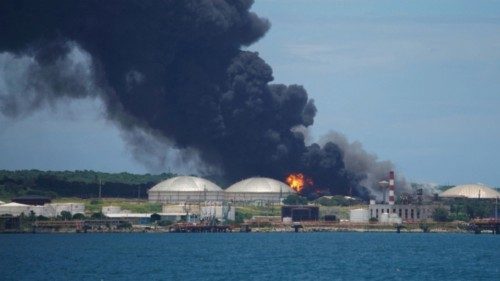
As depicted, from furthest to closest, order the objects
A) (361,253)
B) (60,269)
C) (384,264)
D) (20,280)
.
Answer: (361,253) → (384,264) → (60,269) → (20,280)

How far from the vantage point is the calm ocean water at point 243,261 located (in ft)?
458

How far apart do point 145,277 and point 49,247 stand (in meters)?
54.5

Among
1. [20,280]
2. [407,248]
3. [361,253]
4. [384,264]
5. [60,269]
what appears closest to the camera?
[20,280]

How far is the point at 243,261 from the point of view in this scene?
16000 centimetres

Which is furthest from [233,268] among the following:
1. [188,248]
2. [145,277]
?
[188,248]

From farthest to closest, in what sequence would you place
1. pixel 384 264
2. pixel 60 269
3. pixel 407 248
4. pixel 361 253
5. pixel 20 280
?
pixel 407 248, pixel 361 253, pixel 384 264, pixel 60 269, pixel 20 280

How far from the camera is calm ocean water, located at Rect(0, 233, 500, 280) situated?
139750mm

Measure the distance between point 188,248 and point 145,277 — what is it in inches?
2034

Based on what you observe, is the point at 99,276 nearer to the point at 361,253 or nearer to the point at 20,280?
the point at 20,280

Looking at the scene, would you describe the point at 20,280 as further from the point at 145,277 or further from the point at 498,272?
the point at 498,272

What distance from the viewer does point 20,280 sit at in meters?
133

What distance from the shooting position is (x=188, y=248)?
18750 cm

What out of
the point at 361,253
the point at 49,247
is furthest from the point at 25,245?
the point at 361,253

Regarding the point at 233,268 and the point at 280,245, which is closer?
the point at 233,268
